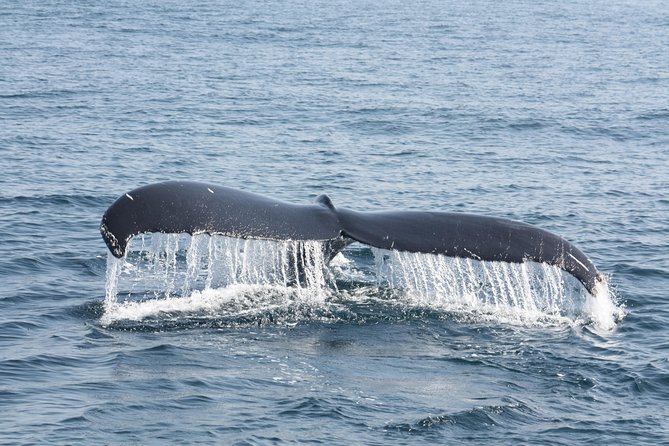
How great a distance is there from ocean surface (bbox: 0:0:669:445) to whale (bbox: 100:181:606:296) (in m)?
0.85

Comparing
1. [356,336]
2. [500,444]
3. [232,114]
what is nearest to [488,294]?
[356,336]

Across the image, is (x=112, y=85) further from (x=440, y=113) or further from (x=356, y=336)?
(x=356, y=336)

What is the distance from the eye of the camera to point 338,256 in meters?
15.2

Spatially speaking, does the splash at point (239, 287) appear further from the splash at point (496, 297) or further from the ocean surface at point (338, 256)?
the splash at point (496, 297)

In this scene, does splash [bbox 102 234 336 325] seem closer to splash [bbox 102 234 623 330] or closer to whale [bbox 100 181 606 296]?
splash [bbox 102 234 623 330]

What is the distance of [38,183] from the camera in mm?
19469

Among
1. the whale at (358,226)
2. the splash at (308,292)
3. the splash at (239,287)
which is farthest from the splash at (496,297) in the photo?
the whale at (358,226)

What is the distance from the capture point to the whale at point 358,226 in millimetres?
9836

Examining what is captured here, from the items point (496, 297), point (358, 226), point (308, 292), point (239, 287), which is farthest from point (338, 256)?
point (358, 226)

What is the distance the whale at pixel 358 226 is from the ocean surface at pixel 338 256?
0.85 m

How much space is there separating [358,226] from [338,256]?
4.64m

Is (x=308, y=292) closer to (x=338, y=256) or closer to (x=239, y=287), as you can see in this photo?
(x=239, y=287)

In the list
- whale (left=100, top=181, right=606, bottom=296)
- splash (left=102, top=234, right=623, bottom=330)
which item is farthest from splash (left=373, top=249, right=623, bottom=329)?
whale (left=100, top=181, right=606, bottom=296)

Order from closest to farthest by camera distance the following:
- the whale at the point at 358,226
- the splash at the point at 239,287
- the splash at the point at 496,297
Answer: the whale at the point at 358,226 → the splash at the point at 239,287 → the splash at the point at 496,297
